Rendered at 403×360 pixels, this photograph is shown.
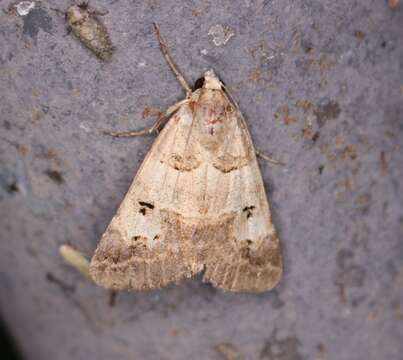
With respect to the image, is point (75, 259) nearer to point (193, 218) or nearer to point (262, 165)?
point (193, 218)

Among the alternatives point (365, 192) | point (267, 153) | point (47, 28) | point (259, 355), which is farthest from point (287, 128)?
point (259, 355)

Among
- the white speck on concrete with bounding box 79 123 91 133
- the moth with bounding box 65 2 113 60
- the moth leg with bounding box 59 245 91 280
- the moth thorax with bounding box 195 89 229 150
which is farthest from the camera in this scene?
the moth leg with bounding box 59 245 91 280

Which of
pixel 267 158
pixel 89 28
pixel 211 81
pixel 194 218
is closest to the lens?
pixel 89 28

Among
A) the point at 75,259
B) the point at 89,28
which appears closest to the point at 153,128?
the point at 89,28

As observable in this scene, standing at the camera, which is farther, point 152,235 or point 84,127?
point 152,235

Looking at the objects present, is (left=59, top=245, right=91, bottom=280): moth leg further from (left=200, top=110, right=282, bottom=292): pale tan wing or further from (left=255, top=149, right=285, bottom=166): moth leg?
(left=255, top=149, right=285, bottom=166): moth leg

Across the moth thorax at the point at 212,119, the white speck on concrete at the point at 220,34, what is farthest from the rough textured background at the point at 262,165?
the moth thorax at the point at 212,119

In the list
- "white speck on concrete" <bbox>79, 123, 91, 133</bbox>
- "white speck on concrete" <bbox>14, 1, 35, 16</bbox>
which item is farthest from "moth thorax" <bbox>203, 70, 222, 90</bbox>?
"white speck on concrete" <bbox>14, 1, 35, 16</bbox>

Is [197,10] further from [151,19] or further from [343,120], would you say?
[343,120]
